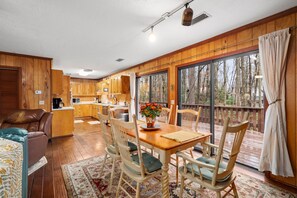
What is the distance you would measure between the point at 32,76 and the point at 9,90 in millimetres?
698

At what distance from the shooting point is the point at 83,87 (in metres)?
8.71

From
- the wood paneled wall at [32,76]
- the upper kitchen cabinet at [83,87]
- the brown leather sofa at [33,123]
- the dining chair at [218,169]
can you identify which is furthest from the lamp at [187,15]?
the upper kitchen cabinet at [83,87]

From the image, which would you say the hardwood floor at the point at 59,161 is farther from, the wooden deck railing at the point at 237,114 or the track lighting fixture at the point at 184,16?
the track lighting fixture at the point at 184,16

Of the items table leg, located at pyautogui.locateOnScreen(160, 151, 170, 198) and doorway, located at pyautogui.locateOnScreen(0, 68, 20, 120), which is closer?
table leg, located at pyautogui.locateOnScreen(160, 151, 170, 198)

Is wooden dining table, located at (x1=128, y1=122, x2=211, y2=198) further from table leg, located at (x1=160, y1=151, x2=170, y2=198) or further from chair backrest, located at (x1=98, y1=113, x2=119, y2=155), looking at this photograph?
chair backrest, located at (x1=98, y1=113, x2=119, y2=155)

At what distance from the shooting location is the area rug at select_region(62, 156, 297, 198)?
1.90m

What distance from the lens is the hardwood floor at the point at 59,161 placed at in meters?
2.00

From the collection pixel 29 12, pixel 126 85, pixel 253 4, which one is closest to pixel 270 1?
pixel 253 4

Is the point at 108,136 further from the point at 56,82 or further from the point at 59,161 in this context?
the point at 56,82

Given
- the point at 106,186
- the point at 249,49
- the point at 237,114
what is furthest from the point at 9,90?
the point at 237,114

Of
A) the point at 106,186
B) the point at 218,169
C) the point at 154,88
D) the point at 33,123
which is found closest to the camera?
the point at 218,169

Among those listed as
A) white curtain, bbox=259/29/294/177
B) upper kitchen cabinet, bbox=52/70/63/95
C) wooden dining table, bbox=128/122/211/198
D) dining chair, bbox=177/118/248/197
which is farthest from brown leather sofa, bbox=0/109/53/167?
white curtain, bbox=259/29/294/177

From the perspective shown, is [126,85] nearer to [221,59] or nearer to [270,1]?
[221,59]

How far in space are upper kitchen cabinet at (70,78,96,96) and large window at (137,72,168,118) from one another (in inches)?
180
